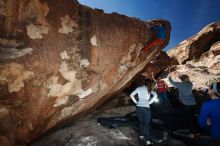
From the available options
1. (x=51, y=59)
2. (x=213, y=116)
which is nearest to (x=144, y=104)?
(x=213, y=116)

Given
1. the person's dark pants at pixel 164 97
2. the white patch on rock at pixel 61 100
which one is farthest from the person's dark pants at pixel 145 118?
the person's dark pants at pixel 164 97

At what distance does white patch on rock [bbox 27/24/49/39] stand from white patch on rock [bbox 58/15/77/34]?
342 millimetres

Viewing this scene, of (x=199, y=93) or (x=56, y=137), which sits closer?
(x=56, y=137)

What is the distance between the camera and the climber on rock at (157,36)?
23.8 feet

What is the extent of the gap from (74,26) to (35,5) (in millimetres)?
969

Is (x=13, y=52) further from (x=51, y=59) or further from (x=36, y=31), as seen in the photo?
(x=51, y=59)

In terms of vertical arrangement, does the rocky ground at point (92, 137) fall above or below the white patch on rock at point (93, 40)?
below

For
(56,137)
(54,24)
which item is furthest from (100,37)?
(56,137)

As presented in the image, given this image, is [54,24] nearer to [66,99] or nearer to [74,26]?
[74,26]

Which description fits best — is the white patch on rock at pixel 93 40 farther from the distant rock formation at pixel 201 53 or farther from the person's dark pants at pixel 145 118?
the distant rock formation at pixel 201 53

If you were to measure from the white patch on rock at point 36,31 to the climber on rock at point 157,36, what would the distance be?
3.49 meters

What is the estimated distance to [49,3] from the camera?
4.62 metres

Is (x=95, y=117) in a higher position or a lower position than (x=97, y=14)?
lower

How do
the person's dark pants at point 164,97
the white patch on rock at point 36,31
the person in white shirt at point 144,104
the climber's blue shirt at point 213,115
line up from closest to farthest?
the climber's blue shirt at point 213,115 < the white patch on rock at point 36,31 < the person in white shirt at point 144,104 < the person's dark pants at point 164,97
